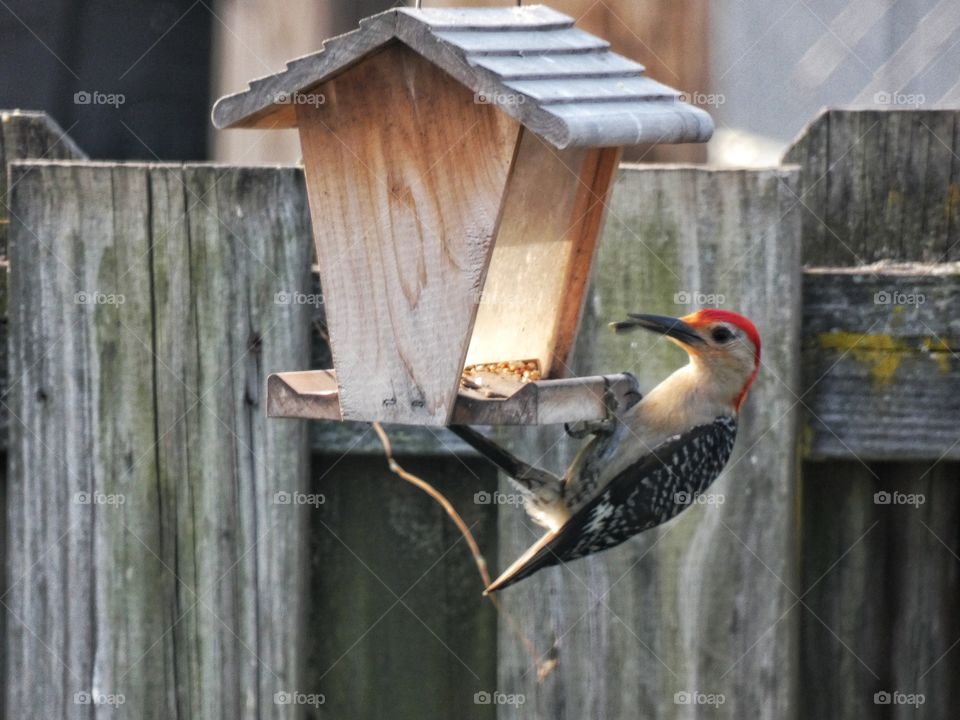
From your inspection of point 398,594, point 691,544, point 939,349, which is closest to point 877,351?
point 939,349

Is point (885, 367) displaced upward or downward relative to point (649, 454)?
upward

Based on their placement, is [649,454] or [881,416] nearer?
[881,416]

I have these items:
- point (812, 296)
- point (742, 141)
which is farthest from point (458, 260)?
point (742, 141)

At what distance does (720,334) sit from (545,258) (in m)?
0.40

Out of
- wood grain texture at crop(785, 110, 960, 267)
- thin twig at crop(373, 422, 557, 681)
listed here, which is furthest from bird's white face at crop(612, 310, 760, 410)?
thin twig at crop(373, 422, 557, 681)

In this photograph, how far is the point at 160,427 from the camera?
302cm

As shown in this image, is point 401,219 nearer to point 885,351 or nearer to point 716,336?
point 716,336

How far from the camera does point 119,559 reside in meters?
3.04

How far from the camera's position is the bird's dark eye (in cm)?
283

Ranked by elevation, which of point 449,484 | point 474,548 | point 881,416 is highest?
point 881,416

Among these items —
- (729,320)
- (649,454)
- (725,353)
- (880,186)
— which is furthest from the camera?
(649,454)

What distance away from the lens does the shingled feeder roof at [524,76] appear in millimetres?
2295

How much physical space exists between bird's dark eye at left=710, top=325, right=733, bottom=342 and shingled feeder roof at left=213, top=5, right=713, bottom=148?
46 cm

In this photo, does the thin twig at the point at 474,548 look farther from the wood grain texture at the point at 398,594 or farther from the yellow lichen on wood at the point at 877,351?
the yellow lichen on wood at the point at 877,351
